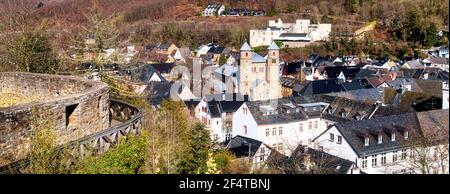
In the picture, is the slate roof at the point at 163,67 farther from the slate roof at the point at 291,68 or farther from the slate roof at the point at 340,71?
the slate roof at the point at 340,71

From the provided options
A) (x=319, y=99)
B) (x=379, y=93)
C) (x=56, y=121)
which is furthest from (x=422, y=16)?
(x=56, y=121)

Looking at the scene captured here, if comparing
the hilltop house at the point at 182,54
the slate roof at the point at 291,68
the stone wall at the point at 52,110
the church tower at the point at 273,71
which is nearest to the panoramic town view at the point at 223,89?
the stone wall at the point at 52,110

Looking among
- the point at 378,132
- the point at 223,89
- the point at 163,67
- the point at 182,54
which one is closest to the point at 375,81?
the point at 223,89

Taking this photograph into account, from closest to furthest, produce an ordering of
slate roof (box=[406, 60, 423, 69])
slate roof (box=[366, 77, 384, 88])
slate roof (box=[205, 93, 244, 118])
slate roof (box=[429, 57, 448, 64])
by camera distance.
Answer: slate roof (box=[205, 93, 244, 118]) → slate roof (box=[366, 77, 384, 88]) → slate roof (box=[406, 60, 423, 69]) → slate roof (box=[429, 57, 448, 64])

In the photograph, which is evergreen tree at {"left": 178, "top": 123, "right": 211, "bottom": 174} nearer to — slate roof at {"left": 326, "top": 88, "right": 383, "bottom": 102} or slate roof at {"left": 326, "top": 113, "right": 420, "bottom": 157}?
slate roof at {"left": 326, "top": 113, "right": 420, "bottom": 157}

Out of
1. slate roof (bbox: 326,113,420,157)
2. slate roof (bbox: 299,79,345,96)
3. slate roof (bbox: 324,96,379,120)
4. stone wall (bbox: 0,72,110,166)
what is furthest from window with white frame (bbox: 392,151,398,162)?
slate roof (bbox: 299,79,345,96)
